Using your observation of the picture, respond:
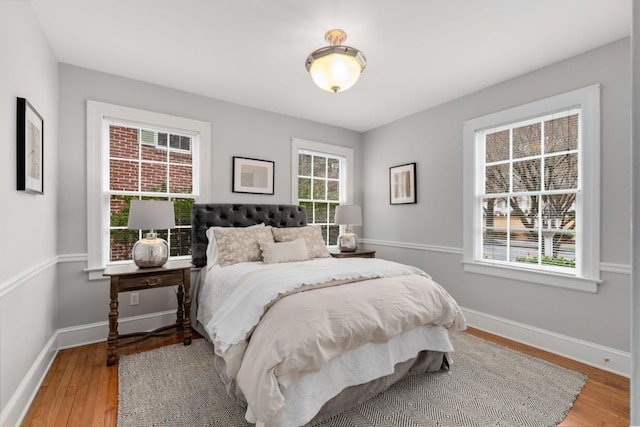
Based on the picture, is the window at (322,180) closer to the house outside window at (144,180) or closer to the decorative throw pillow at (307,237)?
the decorative throw pillow at (307,237)

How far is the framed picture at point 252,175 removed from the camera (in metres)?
3.90

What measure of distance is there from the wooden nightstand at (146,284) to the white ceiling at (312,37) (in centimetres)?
190

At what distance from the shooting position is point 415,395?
2203mm

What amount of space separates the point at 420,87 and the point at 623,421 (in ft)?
10.3

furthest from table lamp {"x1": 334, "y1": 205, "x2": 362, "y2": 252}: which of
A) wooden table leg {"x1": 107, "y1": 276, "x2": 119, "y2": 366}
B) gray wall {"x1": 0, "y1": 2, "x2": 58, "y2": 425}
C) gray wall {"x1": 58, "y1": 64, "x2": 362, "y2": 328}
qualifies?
gray wall {"x1": 0, "y1": 2, "x2": 58, "y2": 425}

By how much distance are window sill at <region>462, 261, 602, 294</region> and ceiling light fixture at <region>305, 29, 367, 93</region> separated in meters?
2.47

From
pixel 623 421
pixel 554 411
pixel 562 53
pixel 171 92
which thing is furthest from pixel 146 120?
pixel 623 421

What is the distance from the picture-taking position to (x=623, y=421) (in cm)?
196

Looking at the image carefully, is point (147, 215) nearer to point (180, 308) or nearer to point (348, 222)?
point (180, 308)

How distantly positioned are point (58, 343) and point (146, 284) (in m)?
1.01

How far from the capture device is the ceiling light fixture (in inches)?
86.8

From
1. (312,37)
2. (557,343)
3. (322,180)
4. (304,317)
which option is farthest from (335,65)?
(557,343)

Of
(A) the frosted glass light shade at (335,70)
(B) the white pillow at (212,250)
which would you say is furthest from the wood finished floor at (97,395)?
(A) the frosted glass light shade at (335,70)

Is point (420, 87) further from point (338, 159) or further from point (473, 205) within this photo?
point (338, 159)
